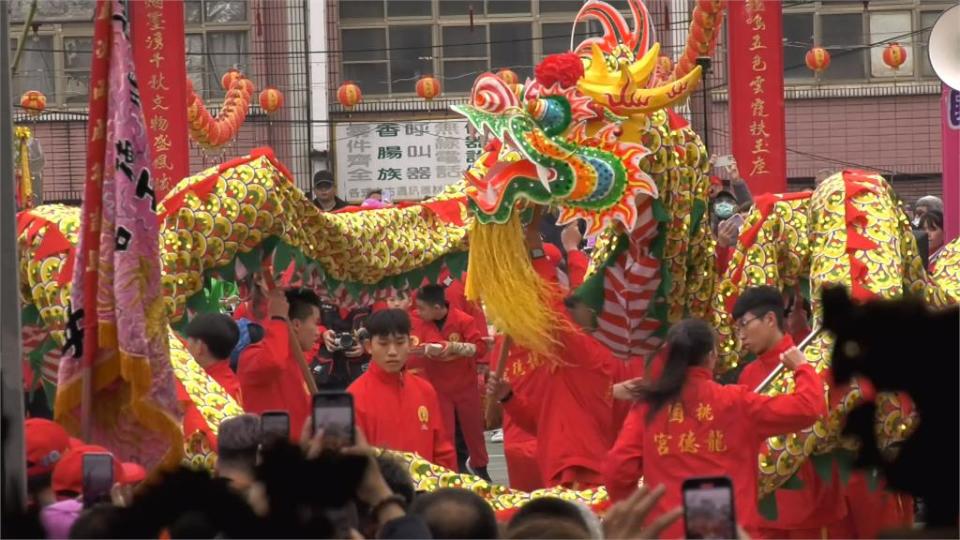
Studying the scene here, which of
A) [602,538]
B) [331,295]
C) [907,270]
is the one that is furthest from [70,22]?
[602,538]

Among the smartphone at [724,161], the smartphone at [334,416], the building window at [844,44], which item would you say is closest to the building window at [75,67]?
the building window at [844,44]

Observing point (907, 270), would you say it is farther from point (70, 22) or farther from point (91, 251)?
point (70, 22)

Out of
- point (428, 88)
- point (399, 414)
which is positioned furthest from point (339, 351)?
point (428, 88)

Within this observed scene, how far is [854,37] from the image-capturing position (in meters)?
19.1

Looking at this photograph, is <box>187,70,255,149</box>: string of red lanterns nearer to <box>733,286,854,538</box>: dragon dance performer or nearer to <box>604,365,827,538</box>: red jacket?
<box>733,286,854,538</box>: dragon dance performer

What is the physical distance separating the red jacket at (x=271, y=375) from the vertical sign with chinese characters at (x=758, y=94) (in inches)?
128

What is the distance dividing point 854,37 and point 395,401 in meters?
13.3

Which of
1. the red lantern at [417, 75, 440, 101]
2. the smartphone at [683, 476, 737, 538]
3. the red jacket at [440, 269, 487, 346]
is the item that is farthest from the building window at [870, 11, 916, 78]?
the smartphone at [683, 476, 737, 538]

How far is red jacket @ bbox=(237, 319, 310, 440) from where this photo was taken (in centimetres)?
708

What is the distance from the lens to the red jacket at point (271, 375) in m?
7.08

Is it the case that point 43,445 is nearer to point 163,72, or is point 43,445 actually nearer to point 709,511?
point 709,511

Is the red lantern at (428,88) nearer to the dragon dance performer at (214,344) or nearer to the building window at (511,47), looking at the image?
the building window at (511,47)

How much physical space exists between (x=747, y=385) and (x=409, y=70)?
42.9 feet

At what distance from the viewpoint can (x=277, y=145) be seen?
60.1 feet
